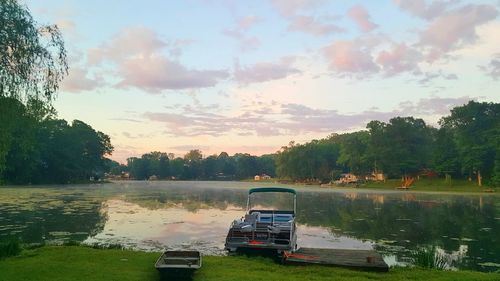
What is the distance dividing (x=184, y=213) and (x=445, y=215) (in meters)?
21.6

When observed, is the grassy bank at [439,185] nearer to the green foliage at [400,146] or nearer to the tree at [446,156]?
the tree at [446,156]

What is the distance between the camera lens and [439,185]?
95625 mm

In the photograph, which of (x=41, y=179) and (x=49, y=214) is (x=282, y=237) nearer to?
(x=49, y=214)

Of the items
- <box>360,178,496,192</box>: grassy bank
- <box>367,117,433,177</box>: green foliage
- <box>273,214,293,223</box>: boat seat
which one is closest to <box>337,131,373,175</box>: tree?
<box>367,117,433,177</box>: green foliage

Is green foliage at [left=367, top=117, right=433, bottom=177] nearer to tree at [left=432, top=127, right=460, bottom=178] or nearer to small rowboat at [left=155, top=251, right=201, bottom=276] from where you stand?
tree at [left=432, top=127, right=460, bottom=178]

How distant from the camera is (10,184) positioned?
302ft

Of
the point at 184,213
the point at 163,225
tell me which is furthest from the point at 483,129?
the point at 163,225

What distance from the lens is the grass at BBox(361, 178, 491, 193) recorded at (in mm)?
86600

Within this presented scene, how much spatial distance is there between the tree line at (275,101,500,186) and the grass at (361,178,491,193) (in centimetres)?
208

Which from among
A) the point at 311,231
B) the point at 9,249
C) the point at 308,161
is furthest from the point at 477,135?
the point at 9,249

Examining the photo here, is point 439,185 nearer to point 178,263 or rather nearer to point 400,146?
point 400,146

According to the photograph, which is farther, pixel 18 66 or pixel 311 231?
pixel 311 231

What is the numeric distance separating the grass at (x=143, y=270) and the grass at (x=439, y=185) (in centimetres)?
7979

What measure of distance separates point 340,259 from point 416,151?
104370 mm
